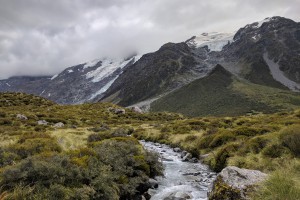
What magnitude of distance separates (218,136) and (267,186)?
21291 mm

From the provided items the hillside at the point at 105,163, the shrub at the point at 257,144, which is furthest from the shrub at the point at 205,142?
the shrub at the point at 257,144

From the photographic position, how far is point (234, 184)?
13680 mm

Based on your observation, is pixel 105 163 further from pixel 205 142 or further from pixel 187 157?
pixel 205 142

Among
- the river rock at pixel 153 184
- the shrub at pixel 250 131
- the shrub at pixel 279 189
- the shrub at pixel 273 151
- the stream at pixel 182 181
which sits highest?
the shrub at pixel 279 189

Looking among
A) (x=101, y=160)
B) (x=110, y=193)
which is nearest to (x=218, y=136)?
(x=101, y=160)

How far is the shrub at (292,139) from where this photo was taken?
20438 mm

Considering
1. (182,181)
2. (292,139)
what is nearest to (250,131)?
(292,139)

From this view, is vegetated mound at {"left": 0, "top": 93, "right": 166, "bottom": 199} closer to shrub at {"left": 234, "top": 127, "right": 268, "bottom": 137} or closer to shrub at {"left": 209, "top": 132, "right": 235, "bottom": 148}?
shrub at {"left": 209, "top": 132, "right": 235, "bottom": 148}

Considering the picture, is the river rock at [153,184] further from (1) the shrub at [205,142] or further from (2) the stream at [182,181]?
(1) the shrub at [205,142]

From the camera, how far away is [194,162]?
2961cm

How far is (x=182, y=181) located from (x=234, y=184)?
9239mm

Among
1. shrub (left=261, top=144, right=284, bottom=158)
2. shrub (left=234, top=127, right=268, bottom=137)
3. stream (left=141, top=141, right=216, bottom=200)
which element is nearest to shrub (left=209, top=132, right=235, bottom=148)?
shrub (left=234, top=127, right=268, bottom=137)

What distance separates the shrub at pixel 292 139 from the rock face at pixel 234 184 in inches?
278

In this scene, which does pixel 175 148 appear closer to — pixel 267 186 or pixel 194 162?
pixel 194 162
